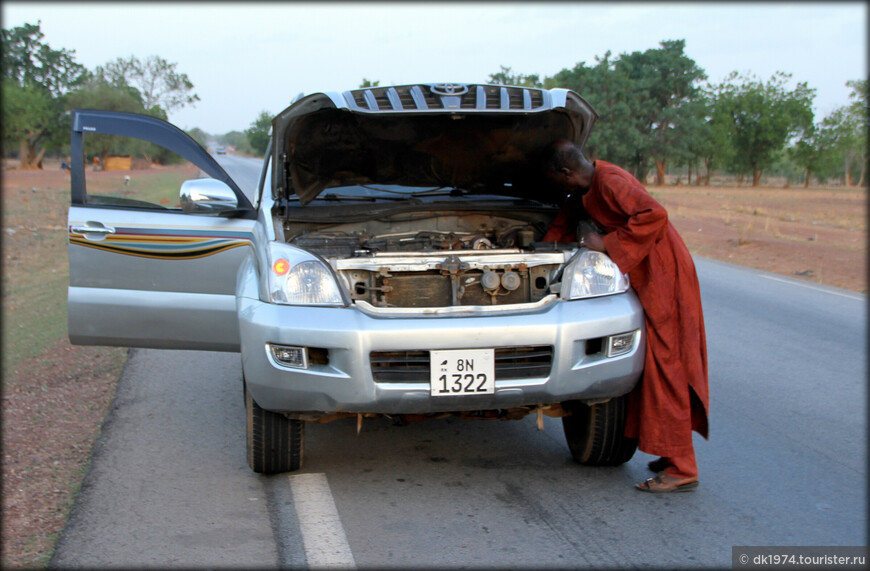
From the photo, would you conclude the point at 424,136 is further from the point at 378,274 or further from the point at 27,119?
the point at 27,119

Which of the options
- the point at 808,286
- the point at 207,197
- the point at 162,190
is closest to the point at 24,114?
the point at 162,190

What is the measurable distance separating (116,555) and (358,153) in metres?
2.77

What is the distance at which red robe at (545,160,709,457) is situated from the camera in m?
3.71

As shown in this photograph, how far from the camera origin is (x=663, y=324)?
3.72 metres

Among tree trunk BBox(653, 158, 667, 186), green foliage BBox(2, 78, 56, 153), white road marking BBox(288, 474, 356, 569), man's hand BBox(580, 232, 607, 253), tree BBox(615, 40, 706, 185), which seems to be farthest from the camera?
tree trunk BBox(653, 158, 667, 186)

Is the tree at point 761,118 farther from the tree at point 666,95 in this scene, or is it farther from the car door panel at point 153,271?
the car door panel at point 153,271

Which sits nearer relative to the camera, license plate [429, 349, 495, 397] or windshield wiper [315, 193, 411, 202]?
license plate [429, 349, 495, 397]

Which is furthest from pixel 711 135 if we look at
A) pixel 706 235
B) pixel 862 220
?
pixel 706 235

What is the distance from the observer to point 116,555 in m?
3.08

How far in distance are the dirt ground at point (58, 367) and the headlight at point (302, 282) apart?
54.3 inches

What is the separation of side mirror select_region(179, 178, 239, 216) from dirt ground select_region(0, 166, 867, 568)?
4.85 feet

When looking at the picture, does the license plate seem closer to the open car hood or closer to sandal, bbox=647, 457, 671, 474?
sandal, bbox=647, 457, 671, 474

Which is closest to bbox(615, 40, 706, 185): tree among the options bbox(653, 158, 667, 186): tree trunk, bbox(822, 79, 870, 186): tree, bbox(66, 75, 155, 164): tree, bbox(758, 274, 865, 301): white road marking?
bbox(653, 158, 667, 186): tree trunk

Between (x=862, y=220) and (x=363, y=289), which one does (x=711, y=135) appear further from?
(x=363, y=289)
